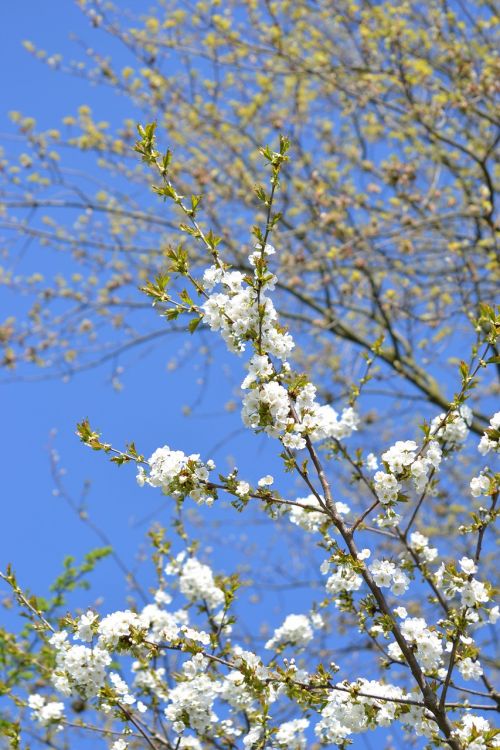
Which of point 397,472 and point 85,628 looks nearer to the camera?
point 397,472

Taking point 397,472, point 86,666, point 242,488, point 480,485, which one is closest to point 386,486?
point 397,472

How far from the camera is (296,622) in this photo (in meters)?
3.58

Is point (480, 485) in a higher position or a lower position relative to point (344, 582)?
higher

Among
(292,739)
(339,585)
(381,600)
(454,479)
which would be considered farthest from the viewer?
(454,479)

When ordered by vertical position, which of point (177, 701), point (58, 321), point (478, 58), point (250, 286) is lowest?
point (177, 701)

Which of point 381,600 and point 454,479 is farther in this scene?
point 454,479

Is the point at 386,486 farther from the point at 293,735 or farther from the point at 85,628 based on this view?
the point at 293,735

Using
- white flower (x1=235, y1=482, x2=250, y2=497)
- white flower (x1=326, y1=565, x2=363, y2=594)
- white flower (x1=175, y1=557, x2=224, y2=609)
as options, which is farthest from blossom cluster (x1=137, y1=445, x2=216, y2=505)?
white flower (x1=175, y1=557, x2=224, y2=609)

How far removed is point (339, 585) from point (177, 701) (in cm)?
74

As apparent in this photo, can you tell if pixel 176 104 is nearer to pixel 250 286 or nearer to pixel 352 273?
pixel 352 273

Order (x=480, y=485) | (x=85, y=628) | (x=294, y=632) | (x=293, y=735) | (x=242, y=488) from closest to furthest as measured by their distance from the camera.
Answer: (x=242, y=488) < (x=480, y=485) < (x=85, y=628) < (x=293, y=735) < (x=294, y=632)

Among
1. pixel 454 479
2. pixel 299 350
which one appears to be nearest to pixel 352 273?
pixel 299 350

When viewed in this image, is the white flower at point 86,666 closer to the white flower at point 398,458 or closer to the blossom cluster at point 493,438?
the white flower at point 398,458

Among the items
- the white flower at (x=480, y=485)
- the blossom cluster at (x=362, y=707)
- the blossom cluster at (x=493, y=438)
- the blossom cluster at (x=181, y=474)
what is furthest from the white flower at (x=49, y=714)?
the blossom cluster at (x=493, y=438)
